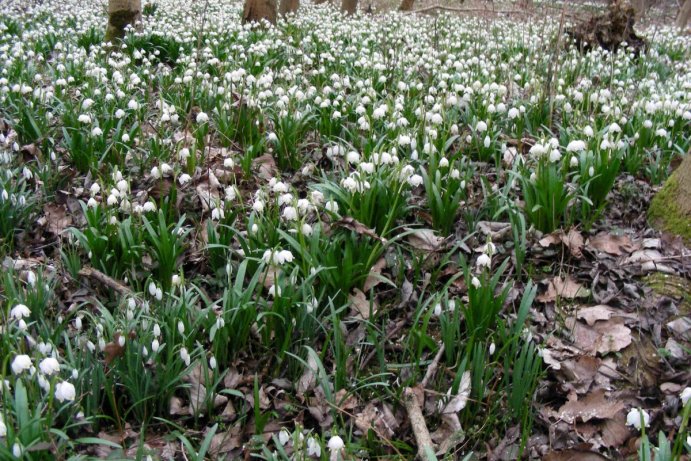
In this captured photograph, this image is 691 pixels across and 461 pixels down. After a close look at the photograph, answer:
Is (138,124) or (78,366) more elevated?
(138,124)

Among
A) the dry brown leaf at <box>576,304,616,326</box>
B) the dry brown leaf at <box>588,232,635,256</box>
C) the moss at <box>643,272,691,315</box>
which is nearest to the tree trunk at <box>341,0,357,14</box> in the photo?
the dry brown leaf at <box>588,232,635,256</box>

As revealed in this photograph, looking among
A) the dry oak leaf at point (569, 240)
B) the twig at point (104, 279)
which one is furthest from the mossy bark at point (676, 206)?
the twig at point (104, 279)

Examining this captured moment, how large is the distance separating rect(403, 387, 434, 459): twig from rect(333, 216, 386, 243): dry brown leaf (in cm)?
93

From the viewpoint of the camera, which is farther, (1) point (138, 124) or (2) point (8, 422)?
(1) point (138, 124)

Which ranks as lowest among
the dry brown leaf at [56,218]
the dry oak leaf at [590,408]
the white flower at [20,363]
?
the dry oak leaf at [590,408]

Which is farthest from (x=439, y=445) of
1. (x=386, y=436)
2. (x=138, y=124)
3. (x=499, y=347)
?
(x=138, y=124)

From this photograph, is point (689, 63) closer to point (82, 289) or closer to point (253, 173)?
point (253, 173)

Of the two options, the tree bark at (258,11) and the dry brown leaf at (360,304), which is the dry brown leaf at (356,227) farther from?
the tree bark at (258,11)

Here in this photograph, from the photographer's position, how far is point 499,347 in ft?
8.54

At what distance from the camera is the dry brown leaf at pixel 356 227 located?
3.16m

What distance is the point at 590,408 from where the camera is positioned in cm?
242

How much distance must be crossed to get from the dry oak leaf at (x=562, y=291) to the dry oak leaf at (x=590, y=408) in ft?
2.13

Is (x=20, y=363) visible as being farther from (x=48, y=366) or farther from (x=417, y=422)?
(x=417, y=422)

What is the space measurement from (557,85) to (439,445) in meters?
3.82
